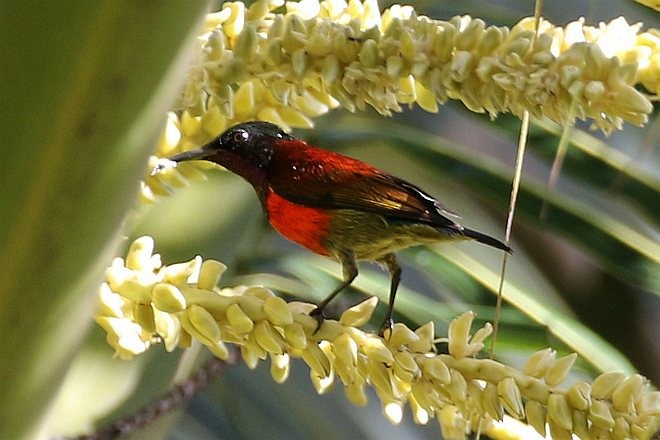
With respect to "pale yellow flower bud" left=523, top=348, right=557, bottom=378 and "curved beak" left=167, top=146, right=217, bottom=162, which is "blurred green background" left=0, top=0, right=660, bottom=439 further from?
"pale yellow flower bud" left=523, top=348, right=557, bottom=378

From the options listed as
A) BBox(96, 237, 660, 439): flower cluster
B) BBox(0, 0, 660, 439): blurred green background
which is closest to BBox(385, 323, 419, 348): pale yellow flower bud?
BBox(96, 237, 660, 439): flower cluster

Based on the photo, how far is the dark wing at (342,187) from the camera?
1.23 ft

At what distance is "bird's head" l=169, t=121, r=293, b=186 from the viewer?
37 cm

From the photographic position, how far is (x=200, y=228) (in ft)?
1.65

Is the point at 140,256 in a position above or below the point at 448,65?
below

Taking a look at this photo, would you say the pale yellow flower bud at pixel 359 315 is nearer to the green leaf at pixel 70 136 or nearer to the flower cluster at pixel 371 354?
the flower cluster at pixel 371 354

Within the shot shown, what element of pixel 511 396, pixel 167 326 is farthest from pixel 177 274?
pixel 511 396

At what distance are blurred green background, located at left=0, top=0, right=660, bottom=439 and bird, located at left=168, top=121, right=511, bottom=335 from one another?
0.19 ft

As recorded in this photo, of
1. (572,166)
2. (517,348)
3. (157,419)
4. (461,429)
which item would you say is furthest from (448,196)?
(461,429)

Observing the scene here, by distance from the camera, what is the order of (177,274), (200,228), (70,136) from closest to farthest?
(70,136), (177,274), (200,228)

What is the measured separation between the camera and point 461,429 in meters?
0.35

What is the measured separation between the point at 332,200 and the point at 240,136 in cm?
5

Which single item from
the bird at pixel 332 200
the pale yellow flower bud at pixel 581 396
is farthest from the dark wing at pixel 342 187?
the pale yellow flower bud at pixel 581 396

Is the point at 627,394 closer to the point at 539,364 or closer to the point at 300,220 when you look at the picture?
the point at 539,364
